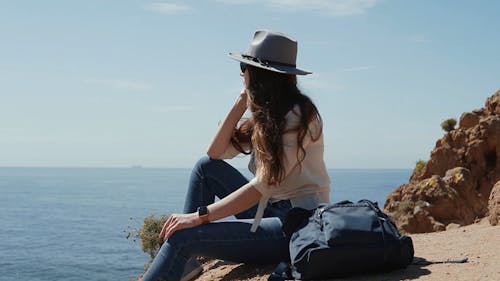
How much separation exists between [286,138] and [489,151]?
16.0 metres

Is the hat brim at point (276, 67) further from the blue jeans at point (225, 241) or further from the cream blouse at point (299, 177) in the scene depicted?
the blue jeans at point (225, 241)

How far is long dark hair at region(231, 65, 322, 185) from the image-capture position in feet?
14.6

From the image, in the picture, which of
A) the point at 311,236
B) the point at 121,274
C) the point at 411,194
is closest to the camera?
the point at 311,236

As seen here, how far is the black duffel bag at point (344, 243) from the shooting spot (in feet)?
14.3


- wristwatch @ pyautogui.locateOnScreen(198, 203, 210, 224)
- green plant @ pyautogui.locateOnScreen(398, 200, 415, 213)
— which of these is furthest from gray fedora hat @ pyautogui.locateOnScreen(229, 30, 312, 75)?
green plant @ pyautogui.locateOnScreen(398, 200, 415, 213)

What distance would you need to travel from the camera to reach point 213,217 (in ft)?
15.4

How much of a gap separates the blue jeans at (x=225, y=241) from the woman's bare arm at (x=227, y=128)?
0.15 metres

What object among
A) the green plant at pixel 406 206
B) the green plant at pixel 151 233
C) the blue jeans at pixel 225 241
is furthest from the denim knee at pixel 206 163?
Answer: the green plant at pixel 406 206

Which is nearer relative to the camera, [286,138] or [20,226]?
[286,138]

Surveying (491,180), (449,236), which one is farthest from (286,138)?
(491,180)

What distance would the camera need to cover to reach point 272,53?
4.79 metres

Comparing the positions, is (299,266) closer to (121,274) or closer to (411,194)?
(411,194)

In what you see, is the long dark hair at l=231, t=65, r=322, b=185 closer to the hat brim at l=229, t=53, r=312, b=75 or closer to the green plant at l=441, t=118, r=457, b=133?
the hat brim at l=229, t=53, r=312, b=75

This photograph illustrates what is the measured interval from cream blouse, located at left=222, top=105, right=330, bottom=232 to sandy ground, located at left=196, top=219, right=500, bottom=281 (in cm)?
68
